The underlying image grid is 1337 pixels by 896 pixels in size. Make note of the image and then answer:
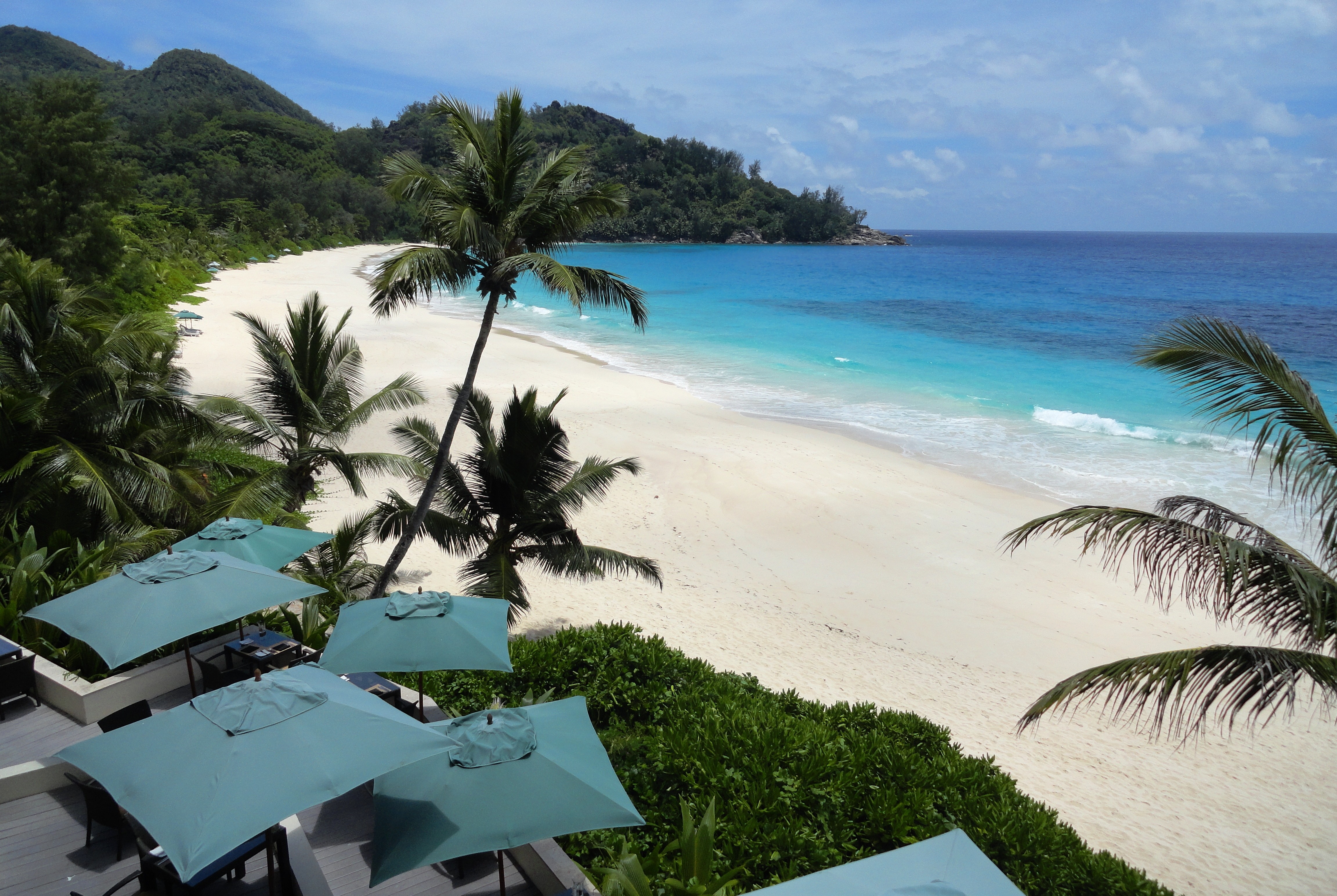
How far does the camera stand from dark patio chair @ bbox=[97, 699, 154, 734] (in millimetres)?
5668

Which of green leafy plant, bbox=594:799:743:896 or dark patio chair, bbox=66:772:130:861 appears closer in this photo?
green leafy plant, bbox=594:799:743:896

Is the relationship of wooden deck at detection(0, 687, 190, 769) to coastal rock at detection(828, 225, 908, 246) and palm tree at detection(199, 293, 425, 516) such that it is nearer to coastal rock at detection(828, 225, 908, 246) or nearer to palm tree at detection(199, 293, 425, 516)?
palm tree at detection(199, 293, 425, 516)

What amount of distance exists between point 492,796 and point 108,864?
2809 mm

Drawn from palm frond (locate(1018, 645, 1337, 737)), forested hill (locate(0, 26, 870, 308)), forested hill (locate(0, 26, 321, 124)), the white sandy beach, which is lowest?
the white sandy beach

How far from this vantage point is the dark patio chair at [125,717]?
567 centimetres

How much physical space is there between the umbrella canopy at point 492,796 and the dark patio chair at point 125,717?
8.48ft

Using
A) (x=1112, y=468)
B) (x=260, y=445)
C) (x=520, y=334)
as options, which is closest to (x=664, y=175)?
(x=520, y=334)

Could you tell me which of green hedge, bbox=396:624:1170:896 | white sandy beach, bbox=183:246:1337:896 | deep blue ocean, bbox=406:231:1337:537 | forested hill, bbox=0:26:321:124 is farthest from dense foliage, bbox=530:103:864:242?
green hedge, bbox=396:624:1170:896

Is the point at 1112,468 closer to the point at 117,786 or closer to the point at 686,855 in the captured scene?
the point at 686,855

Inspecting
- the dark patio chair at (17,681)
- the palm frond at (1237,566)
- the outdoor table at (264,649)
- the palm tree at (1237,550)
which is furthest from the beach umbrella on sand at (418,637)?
the palm frond at (1237,566)

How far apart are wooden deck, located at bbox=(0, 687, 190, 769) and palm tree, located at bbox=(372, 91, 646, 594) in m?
Result: 4.24

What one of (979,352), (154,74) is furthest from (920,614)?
(154,74)

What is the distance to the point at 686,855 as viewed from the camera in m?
5.29

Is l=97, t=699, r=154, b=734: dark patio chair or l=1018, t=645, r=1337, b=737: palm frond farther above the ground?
l=1018, t=645, r=1337, b=737: palm frond
